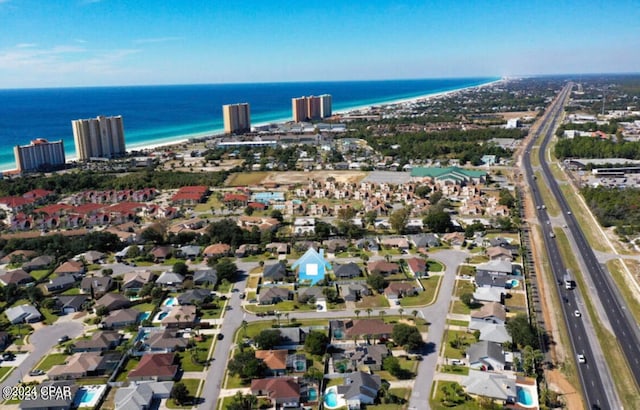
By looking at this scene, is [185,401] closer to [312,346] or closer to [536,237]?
[312,346]

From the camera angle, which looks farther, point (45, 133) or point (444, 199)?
point (45, 133)

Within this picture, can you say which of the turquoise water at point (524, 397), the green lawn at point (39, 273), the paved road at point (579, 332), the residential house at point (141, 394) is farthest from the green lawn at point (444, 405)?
the green lawn at point (39, 273)

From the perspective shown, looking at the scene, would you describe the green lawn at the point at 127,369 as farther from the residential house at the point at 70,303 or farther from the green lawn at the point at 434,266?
the green lawn at the point at 434,266

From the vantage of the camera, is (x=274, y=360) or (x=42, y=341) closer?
(x=274, y=360)

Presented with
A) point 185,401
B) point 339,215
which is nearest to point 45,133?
point 339,215

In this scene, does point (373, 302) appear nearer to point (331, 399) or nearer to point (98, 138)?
point (331, 399)

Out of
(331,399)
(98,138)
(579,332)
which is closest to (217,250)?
(331,399)
